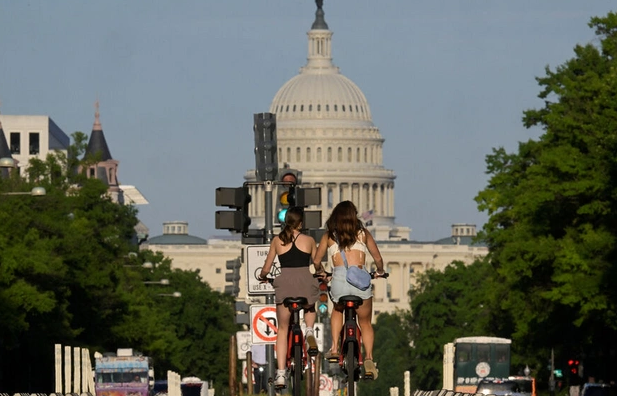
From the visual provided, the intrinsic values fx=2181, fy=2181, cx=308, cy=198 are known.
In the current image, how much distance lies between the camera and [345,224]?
24.4 meters

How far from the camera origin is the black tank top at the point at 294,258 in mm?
24844

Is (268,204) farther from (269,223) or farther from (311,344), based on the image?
(311,344)

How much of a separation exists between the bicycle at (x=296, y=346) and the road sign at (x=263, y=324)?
7.97 metres

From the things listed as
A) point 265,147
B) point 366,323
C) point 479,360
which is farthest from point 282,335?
point 479,360

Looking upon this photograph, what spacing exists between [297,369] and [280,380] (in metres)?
0.33

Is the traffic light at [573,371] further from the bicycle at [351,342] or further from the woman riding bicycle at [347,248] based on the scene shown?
the woman riding bicycle at [347,248]

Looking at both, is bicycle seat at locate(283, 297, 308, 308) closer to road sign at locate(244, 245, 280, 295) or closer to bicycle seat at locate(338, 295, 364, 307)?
bicycle seat at locate(338, 295, 364, 307)

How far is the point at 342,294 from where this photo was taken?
24500 mm

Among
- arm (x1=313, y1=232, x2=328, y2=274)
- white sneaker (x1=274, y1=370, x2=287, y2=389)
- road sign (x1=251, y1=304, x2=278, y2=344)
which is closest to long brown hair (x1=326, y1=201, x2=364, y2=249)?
arm (x1=313, y1=232, x2=328, y2=274)

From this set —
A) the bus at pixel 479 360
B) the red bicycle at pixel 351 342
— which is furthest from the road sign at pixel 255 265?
the bus at pixel 479 360

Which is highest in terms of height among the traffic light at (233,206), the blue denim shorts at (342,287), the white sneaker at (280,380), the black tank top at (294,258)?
the traffic light at (233,206)

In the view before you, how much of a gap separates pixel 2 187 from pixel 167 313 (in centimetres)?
3964

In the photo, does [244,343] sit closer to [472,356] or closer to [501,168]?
[472,356]

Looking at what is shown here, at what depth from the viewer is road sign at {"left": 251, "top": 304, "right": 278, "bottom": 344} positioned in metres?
33.8
